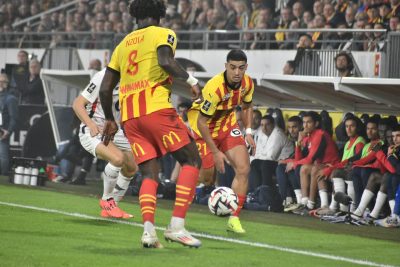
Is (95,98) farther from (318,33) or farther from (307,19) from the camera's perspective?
(307,19)

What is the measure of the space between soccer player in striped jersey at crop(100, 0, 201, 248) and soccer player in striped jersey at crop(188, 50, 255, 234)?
202cm

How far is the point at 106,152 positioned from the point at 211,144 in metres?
1.67

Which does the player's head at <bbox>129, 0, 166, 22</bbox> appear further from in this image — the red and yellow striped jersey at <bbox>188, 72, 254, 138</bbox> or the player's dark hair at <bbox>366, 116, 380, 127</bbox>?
the player's dark hair at <bbox>366, 116, 380, 127</bbox>

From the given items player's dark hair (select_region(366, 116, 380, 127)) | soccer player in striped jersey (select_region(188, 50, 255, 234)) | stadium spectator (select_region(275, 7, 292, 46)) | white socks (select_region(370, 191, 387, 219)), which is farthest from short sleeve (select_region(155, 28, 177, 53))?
stadium spectator (select_region(275, 7, 292, 46))

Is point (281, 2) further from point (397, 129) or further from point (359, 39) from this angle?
point (397, 129)

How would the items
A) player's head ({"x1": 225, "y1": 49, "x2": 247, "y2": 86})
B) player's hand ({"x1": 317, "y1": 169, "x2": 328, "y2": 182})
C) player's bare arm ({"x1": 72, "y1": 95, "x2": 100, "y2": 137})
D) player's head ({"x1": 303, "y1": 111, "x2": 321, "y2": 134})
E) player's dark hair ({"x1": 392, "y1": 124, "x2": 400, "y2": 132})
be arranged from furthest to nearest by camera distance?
1. player's head ({"x1": 303, "y1": 111, "x2": 321, "y2": 134})
2. player's hand ({"x1": 317, "y1": 169, "x2": 328, "y2": 182})
3. player's dark hair ({"x1": 392, "y1": 124, "x2": 400, "y2": 132})
4. player's bare arm ({"x1": 72, "y1": 95, "x2": 100, "y2": 137})
5. player's head ({"x1": 225, "y1": 49, "x2": 247, "y2": 86})

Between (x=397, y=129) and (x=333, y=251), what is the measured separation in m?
4.66

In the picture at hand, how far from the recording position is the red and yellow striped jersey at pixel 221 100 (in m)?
11.7

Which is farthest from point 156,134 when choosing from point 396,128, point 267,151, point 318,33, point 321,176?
point 318,33

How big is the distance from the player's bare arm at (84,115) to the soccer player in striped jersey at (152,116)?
252cm

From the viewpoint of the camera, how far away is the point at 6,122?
72.3 feet

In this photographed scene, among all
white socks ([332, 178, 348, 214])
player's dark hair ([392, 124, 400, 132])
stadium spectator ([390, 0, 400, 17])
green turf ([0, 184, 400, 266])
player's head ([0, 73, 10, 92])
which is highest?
stadium spectator ([390, 0, 400, 17])

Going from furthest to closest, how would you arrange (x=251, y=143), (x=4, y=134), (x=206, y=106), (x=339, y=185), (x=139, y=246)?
(x=4, y=134)
(x=339, y=185)
(x=206, y=106)
(x=251, y=143)
(x=139, y=246)

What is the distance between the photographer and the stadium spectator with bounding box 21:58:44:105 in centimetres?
2244
